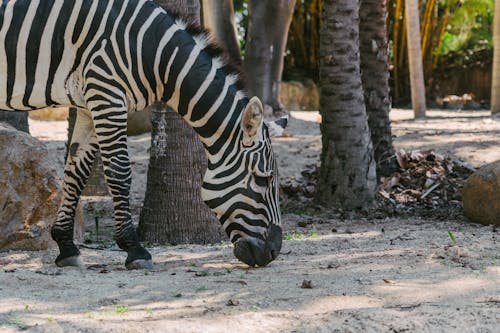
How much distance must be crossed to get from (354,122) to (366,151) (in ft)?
1.22

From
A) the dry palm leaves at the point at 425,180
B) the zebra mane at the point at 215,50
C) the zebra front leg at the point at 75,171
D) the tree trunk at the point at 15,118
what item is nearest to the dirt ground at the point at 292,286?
the zebra front leg at the point at 75,171

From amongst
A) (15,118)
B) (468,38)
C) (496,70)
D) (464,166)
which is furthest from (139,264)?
(468,38)

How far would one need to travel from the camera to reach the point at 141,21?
647cm

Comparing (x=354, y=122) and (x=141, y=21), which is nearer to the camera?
(x=141, y=21)

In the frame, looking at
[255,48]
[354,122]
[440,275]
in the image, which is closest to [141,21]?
[440,275]

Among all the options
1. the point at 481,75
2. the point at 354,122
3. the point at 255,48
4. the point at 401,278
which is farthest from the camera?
the point at 481,75

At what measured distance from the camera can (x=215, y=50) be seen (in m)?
6.51

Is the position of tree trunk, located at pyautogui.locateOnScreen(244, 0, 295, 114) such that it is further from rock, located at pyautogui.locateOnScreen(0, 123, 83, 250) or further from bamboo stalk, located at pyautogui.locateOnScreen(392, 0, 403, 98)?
rock, located at pyautogui.locateOnScreen(0, 123, 83, 250)

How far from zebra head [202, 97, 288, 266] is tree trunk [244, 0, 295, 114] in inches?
364

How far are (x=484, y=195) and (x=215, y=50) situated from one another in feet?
11.0

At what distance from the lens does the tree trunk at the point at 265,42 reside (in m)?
15.5

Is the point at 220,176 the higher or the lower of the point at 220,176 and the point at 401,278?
the higher

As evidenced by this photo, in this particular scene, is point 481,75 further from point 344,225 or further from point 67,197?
point 67,197

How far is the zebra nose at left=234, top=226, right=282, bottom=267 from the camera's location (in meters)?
6.21
